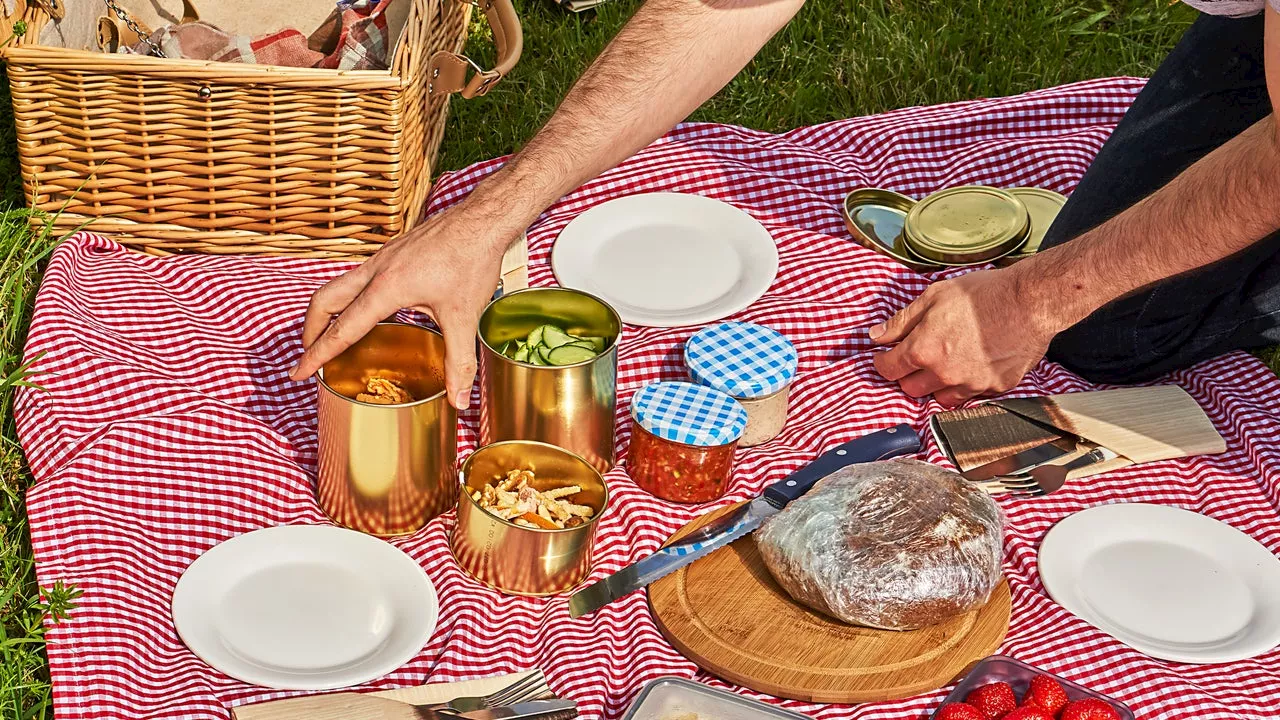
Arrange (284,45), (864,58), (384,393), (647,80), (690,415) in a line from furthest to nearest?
1. (864,58)
2. (284,45)
3. (647,80)
4. (690,415)
5. (384,393)

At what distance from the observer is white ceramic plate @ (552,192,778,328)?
2.80m

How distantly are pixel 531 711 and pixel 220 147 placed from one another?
147 centimetres

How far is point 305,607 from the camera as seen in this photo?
2.07 metres

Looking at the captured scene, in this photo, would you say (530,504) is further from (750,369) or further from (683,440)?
(750,369)

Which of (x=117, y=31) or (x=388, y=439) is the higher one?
(x=117, y=31)

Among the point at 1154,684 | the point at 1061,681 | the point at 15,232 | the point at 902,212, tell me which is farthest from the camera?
the point at 902,212

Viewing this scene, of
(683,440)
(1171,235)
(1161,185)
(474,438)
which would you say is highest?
(1171,235)

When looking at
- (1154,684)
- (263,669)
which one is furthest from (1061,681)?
(263,669)

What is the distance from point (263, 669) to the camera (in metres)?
1.97

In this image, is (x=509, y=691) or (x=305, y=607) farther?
(x=305, y=607)

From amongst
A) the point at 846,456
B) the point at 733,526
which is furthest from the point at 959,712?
the point at 846,456

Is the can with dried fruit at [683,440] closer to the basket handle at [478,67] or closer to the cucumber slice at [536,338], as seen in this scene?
the cucumber slice at [536,338]

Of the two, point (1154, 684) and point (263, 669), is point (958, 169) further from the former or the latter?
point (263, 669)

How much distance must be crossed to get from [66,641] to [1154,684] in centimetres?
162
